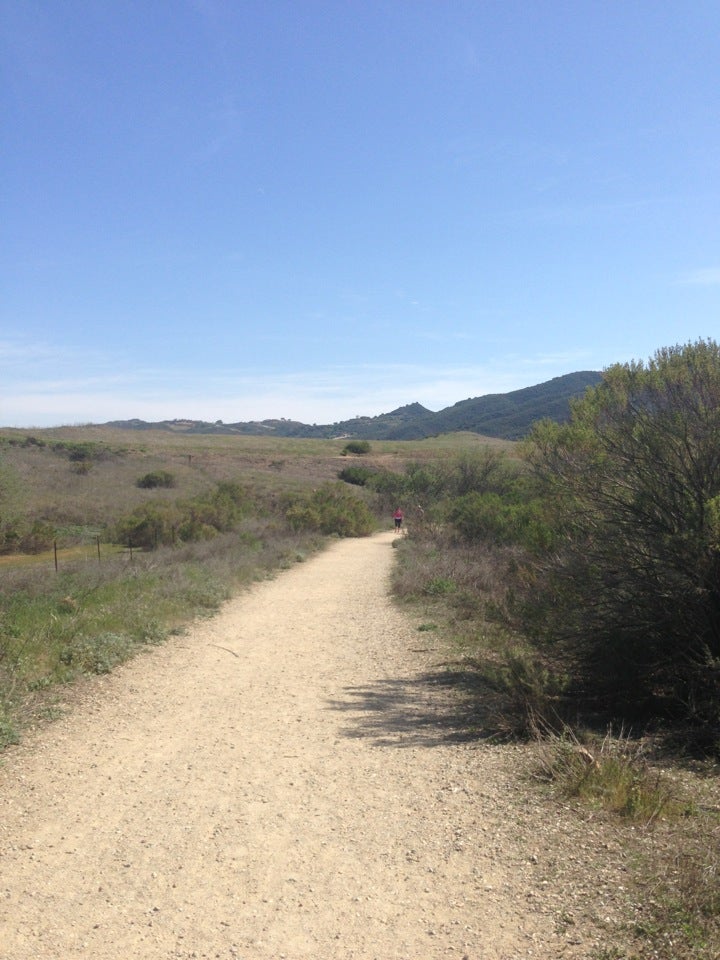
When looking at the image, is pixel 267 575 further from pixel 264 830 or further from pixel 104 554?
pixel 264 830

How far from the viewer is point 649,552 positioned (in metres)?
7.92

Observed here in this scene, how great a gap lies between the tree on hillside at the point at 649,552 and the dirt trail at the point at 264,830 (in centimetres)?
174

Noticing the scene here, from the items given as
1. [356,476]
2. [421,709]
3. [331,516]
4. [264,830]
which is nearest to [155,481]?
[331,516]

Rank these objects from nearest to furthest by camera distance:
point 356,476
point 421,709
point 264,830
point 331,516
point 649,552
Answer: point 264,830 → point 649,552 → point 421,709 → point 331,516 → point 356,476

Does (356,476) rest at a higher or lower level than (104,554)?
higher

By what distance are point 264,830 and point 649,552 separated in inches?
184

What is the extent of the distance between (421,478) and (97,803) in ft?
133

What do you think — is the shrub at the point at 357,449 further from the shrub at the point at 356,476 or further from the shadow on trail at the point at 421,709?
the shadow on trail at the point at 421,709

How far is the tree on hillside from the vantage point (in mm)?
7527

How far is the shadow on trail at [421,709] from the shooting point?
7.64m

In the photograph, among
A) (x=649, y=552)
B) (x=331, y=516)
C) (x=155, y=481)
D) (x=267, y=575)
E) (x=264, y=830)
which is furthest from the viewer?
(x=155, y=481)

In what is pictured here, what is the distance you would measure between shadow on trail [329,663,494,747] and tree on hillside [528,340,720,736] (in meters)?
1.23

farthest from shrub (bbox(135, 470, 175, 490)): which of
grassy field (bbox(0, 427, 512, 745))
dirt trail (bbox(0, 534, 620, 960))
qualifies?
dirt trail (bbox(0, 534, 620, 960))

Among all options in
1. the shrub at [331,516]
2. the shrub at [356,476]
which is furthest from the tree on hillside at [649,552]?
the shrub at [356,476]
